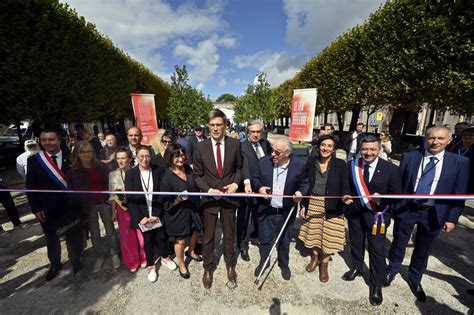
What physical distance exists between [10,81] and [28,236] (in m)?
7.83

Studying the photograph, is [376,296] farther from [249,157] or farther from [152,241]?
[152,241]

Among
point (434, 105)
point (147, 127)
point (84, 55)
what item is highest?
point (84, 55)

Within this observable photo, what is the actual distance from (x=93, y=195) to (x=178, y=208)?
4.88 ft

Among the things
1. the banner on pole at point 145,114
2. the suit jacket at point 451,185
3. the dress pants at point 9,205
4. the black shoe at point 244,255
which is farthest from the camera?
the banner on pole at point 145,114

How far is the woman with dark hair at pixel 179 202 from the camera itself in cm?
301

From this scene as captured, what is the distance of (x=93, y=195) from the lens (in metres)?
3.43

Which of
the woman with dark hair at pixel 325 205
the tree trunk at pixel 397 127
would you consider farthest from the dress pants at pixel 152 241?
the tree trunk at pixel 397 127

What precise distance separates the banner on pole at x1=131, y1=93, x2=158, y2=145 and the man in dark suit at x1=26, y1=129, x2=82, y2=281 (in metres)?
4.33

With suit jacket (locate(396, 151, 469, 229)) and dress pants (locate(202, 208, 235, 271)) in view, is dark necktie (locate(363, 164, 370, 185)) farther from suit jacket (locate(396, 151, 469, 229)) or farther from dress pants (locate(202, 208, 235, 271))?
dress pants (locate(202, 208, 235, 271))

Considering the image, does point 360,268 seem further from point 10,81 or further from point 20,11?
point 20,11

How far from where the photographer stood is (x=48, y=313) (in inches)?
109

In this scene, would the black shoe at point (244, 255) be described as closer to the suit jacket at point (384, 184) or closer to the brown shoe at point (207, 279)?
the brown shoe at point (207, 279)

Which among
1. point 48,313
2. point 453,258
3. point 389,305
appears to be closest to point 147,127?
point 48,313

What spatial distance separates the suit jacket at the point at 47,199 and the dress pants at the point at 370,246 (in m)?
4.38
